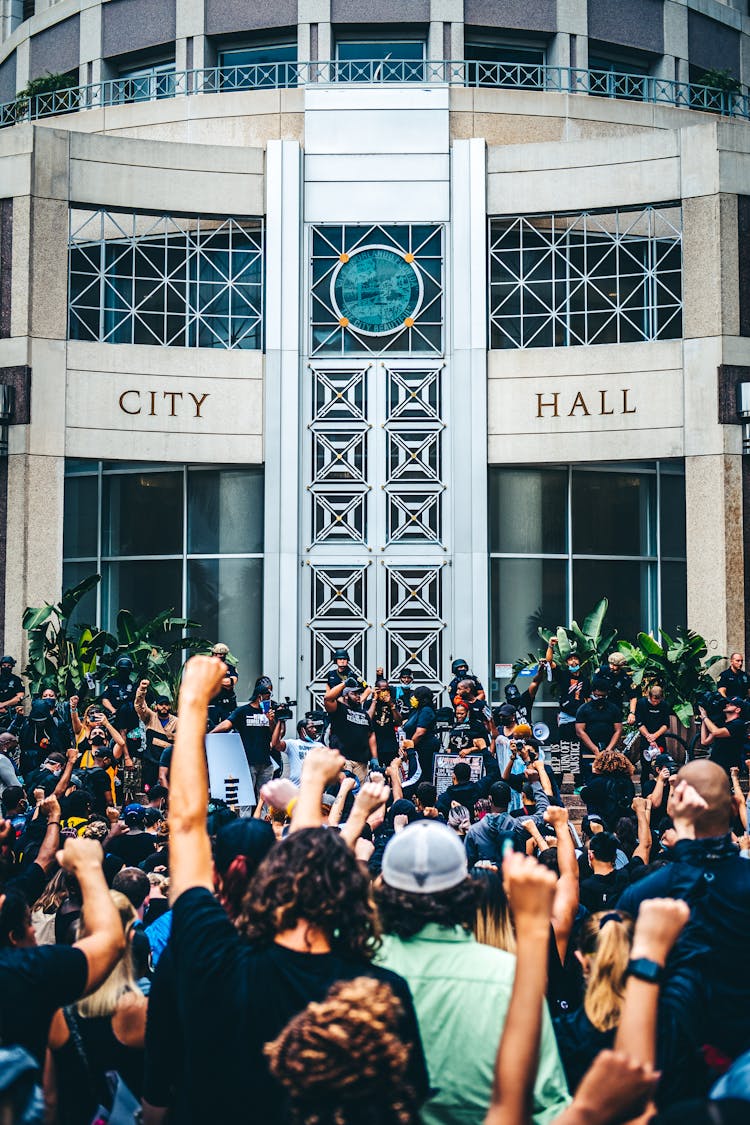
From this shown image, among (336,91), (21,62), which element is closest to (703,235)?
(336,91)

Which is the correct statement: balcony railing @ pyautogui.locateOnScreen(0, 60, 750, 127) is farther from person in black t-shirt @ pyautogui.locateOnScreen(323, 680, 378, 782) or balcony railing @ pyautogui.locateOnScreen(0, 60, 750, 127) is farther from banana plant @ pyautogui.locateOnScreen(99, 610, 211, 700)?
person in black t-shirt @ pyautogui.locateOnScreen(323, 680, 378, 782)

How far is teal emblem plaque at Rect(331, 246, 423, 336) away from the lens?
22.8m

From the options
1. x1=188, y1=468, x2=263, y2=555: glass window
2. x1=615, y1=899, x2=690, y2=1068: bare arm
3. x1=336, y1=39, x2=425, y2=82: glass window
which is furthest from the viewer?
x1=336, y1=39, x2=425, y2=82: glass window

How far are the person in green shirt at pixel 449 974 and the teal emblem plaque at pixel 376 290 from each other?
19.7 m

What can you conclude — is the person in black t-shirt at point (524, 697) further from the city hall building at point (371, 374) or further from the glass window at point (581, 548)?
the glass window at point (581, 548)

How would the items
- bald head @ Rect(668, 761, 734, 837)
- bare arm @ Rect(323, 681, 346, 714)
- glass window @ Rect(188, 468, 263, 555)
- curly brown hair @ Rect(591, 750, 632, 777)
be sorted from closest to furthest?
bald head @ Rect(668, 761, 734, 837) < curly brown hair @ Rect(591, 750, 632, 777) < bare arm @ Rect(323, 681, 346, 714) < glass window @ Rect(188, 468, 263, 555)

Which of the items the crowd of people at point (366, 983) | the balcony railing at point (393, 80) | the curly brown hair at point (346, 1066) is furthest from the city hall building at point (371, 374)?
the curly brown hair at point (346, 1066)

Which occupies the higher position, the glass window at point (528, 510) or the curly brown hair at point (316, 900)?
the glass window at point (528, 510)

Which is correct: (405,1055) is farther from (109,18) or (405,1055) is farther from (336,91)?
(109,18)

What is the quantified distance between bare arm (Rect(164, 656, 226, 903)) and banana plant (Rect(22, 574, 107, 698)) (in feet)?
50.6

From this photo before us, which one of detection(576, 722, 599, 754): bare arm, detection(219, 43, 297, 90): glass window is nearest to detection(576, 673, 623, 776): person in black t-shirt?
detection(576, 722, 599, 754): bare arm

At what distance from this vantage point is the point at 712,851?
14.0 feet

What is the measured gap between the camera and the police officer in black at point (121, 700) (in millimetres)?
16141

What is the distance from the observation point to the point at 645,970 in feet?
10.4
